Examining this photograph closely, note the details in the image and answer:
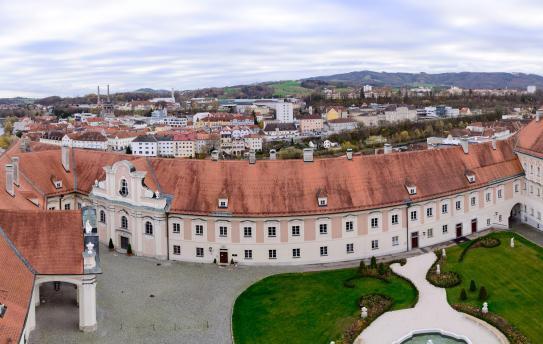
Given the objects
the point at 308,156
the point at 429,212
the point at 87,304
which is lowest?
the point at 87,304

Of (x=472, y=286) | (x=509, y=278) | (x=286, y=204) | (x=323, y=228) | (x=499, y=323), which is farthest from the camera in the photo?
(x=323, y=228)

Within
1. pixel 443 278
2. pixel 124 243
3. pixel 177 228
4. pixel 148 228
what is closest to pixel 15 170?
pixel 124 243

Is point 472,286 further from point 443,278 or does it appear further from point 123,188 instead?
point 123,188

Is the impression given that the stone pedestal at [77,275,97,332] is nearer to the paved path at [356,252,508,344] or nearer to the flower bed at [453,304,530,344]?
the paved path at [356,252,508,344]

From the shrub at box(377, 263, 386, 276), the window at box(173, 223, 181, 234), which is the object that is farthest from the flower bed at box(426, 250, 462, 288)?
the window at box(173, 223, 181, 234)

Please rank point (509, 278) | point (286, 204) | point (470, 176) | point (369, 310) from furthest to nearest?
point (470, 176)
point (286, 204)
point (509, 278)
point (369, 310)

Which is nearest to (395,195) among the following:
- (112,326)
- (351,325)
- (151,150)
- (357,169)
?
(357,169)

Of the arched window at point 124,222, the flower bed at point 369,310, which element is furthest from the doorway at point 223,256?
the flower bed at point 369,310
